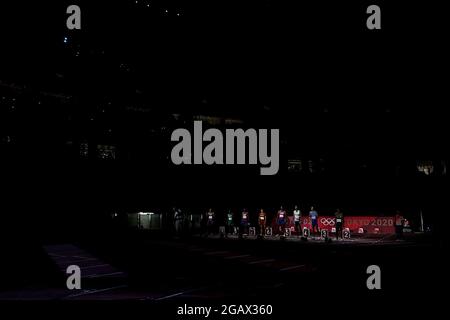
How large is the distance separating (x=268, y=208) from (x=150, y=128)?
29.9 ft

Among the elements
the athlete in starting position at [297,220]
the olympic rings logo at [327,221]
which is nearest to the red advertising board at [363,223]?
the olympic rings logo at [327,221]

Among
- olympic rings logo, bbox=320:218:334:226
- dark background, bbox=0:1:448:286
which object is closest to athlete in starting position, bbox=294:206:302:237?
olympic rings logo, bbox=320:218:334:226

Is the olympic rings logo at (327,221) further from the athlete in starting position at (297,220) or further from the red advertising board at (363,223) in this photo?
the athlete in starting position at (297,220)

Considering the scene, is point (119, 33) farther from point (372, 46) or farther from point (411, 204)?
point (411, 204)

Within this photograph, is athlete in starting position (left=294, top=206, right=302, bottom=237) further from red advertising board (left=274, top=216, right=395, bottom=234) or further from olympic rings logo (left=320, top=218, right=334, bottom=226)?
olympic rings logo (left=320, top=218, right=334, bottom=226)

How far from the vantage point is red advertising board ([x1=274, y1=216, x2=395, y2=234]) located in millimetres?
18891

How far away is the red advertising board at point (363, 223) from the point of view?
62.0 ft

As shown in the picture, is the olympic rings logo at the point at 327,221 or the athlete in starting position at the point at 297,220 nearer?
the athlete in starting position at the point at 297,220

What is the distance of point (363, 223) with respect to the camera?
19516mm

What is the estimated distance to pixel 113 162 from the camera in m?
24.6

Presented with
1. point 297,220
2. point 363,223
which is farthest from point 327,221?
point 363,223

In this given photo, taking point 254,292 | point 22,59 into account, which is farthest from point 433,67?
point 22,59

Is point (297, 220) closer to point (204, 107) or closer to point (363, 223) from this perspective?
point (363, 223)

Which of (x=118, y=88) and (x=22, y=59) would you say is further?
(x=118, y=88)
